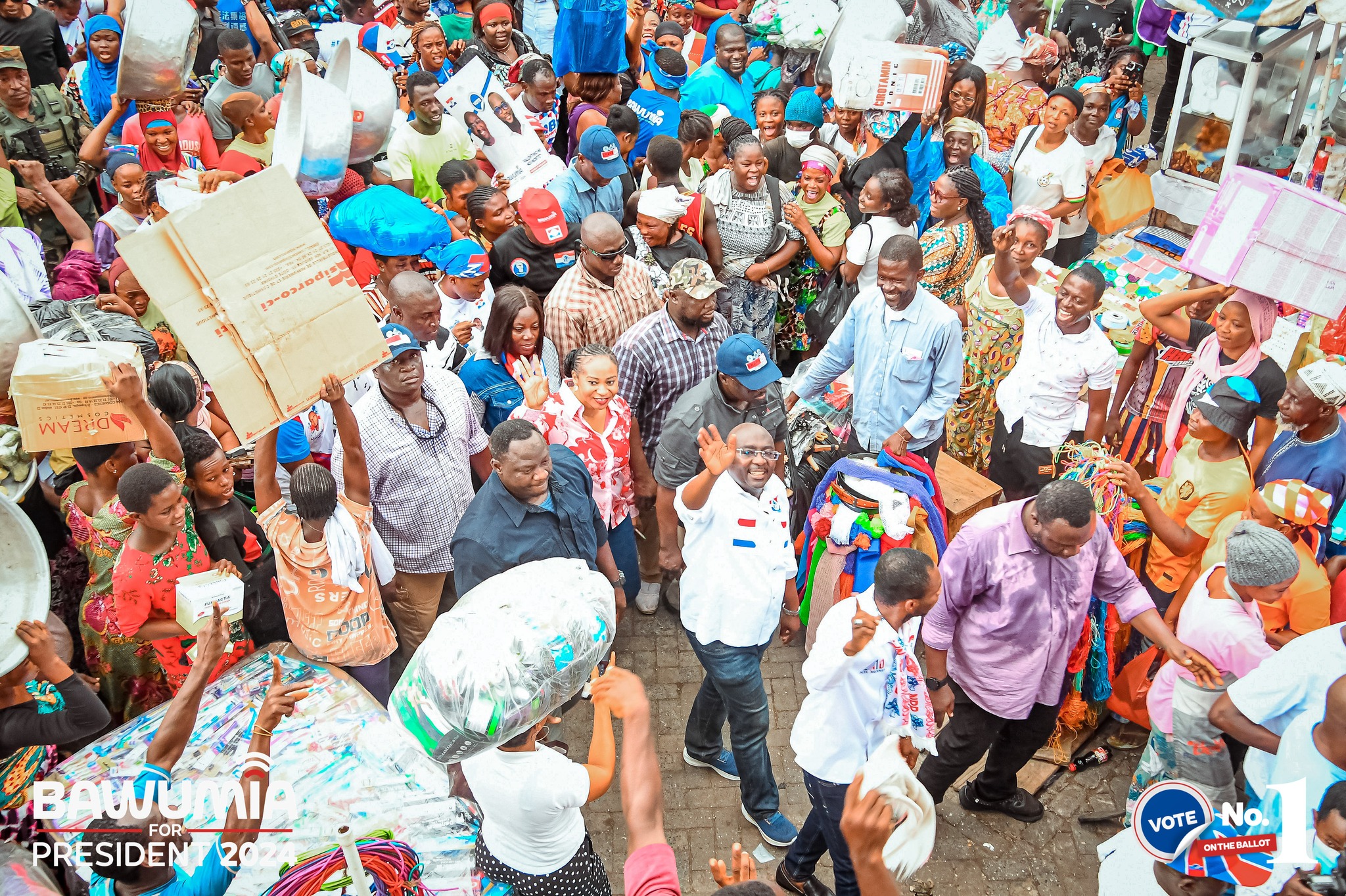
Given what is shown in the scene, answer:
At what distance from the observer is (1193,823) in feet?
10.2

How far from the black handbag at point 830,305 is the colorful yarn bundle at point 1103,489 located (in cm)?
204

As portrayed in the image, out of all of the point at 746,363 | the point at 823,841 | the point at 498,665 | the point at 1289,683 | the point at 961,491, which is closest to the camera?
the point at 498,665

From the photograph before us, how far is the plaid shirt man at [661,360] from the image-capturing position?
17.7ft

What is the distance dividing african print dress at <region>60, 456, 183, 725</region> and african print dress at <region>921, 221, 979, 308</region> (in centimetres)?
454

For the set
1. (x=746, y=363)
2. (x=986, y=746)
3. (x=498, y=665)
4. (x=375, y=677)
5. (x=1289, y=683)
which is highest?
(x=746, y=363)

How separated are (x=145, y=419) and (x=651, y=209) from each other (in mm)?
3163

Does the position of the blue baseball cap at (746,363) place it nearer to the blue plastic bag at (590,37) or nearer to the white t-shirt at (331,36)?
the blue plastic bag at (590,37)

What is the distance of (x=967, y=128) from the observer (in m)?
7.20

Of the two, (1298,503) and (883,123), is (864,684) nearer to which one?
(1298,503)

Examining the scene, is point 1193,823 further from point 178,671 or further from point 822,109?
point 822,109

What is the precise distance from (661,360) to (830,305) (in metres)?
1.88

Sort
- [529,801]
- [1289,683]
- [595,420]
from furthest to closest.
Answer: [595,420] < [1289,683] < [529,801]

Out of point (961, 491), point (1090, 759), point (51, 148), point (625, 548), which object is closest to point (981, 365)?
point (961, 491)

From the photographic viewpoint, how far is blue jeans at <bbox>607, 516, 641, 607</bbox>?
→ 5309mm
